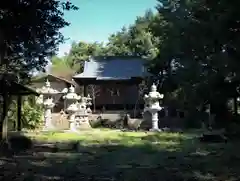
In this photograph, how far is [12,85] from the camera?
15078mm

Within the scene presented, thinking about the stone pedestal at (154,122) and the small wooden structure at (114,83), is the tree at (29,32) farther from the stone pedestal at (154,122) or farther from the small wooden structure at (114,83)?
the small wooden structure at (114,83)

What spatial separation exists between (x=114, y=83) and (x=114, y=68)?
2427 mm

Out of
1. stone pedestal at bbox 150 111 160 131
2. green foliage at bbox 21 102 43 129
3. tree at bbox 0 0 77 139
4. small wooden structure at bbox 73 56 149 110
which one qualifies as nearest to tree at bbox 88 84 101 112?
small wooden structure at bbox 73 56 149 110

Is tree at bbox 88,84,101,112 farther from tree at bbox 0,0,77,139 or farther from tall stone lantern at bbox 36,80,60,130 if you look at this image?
tree at bbox 0,0,77,139

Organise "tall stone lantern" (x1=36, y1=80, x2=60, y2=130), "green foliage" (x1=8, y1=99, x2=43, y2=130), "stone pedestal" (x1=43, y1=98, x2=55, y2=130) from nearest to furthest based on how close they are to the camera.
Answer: "green foliage" (x1=8, y1=99, x2=43, y2=130)
"stone pedestal" (x1=43, y1=98, x2=55, y2=130)
"tall stone lantern" (x1=36, y1=80, x2=60, y2=130)

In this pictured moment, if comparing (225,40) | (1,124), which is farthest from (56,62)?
(225,40)

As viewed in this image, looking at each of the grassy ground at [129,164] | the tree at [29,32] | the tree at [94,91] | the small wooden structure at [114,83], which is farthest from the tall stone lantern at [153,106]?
the tree at [29,32]

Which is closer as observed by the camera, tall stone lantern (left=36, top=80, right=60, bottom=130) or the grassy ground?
the grassy ground

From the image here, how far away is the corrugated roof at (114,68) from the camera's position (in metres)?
33.8

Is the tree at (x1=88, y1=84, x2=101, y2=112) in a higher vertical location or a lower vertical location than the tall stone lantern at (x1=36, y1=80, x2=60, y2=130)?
higher

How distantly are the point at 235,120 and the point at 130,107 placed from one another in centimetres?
1078

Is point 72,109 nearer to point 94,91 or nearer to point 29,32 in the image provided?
point 94,91

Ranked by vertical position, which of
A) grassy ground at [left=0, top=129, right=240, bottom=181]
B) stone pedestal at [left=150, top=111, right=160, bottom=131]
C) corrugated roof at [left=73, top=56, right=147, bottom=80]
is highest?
corrugated roof at [left=73, top=56, right=147, bottom=80]

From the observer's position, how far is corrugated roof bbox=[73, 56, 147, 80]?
33.8 meters
